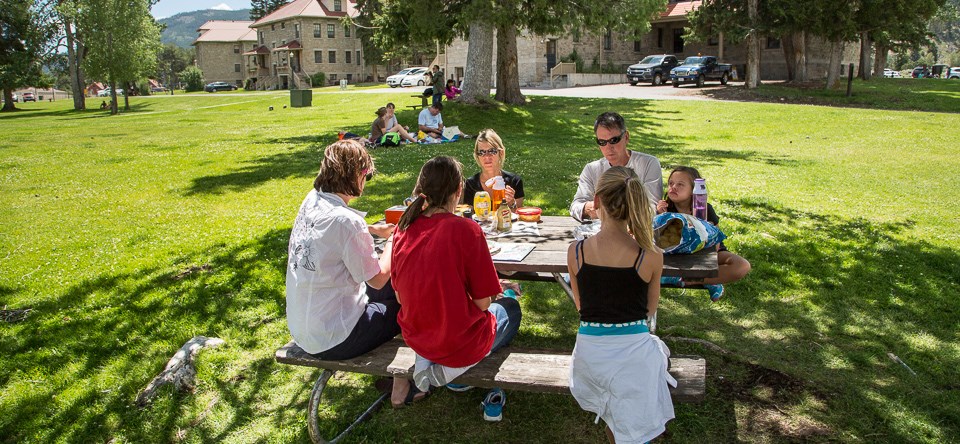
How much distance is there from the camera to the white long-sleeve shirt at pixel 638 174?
477cm

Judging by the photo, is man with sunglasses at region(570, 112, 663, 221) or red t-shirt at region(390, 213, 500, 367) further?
man with sunglasses at region(570, 112, 663, 221)

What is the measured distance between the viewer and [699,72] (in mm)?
33000

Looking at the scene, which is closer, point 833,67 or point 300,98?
point 833,67

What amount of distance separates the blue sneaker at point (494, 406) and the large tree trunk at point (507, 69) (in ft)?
65.1

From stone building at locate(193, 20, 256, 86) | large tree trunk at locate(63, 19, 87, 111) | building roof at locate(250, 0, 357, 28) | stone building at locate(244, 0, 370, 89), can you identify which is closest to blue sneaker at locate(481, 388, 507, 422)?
large tree trunk at locate(63, 19, 87, 111)

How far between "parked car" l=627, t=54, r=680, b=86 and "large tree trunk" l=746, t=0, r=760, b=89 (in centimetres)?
671

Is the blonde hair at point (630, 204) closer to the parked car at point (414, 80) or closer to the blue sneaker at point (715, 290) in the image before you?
the blue sneaker at point (715, 290)

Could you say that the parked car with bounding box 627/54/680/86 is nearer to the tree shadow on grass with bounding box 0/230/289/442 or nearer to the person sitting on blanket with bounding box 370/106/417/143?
the person sitting on blanket with bounding box 370/106/417/143

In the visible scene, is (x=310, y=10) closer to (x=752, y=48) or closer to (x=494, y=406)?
(x=752, y=48)

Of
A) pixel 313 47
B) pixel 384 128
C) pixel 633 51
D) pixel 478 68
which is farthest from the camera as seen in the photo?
pixel 313 47

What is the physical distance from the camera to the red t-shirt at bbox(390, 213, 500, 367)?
310cm

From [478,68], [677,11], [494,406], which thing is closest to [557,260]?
[494,406]

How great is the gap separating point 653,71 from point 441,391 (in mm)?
34575

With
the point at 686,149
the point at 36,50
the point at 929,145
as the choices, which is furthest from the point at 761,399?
the point at 36,50
